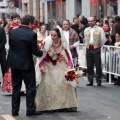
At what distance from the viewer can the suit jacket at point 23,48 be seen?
994 cm

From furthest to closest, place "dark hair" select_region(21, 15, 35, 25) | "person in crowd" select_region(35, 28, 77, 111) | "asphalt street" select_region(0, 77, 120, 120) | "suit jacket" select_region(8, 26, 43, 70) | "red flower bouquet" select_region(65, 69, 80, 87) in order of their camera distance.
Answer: "person in crowd" select_region(35, 28, 77, 111) < "red flower bouquet" select_region(65, 69, 80, 87) < "asphalt street" select_region(0, 77, 120, 120) < "dark hair" select_region(21, 15, 35, 25) < "suit jacket" select_region(8, 26, 43, 70)

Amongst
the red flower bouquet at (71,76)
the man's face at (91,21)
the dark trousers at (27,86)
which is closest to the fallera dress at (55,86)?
the red flower bouquet at (71,76)

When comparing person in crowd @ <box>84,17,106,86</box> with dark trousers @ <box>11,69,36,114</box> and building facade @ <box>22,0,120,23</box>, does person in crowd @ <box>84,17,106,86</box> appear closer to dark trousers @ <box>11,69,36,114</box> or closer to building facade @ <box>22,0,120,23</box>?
dark trousers @ <box>11,69,36,114</box>

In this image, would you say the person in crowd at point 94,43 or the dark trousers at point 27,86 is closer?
the dark trousers at point 27,86

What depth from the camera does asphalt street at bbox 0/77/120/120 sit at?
33.5ft

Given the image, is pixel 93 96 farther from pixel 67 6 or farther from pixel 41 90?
pixel 67 6

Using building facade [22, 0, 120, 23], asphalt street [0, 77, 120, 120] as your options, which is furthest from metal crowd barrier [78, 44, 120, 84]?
building facade [22, 0, 120, 23]

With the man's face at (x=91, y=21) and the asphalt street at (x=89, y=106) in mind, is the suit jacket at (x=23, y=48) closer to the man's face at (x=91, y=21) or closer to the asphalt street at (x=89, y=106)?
the asphalt street at (x=89, y=106)

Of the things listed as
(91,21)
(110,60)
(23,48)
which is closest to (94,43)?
(91,21)

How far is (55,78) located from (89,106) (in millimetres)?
1210

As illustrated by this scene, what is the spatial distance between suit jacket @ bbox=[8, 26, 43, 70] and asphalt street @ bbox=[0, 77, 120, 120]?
3.18ft

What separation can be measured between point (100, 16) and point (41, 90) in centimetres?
Result: 1794

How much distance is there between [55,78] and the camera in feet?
35.2

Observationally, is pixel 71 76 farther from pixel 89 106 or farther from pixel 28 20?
pixel 28 20
